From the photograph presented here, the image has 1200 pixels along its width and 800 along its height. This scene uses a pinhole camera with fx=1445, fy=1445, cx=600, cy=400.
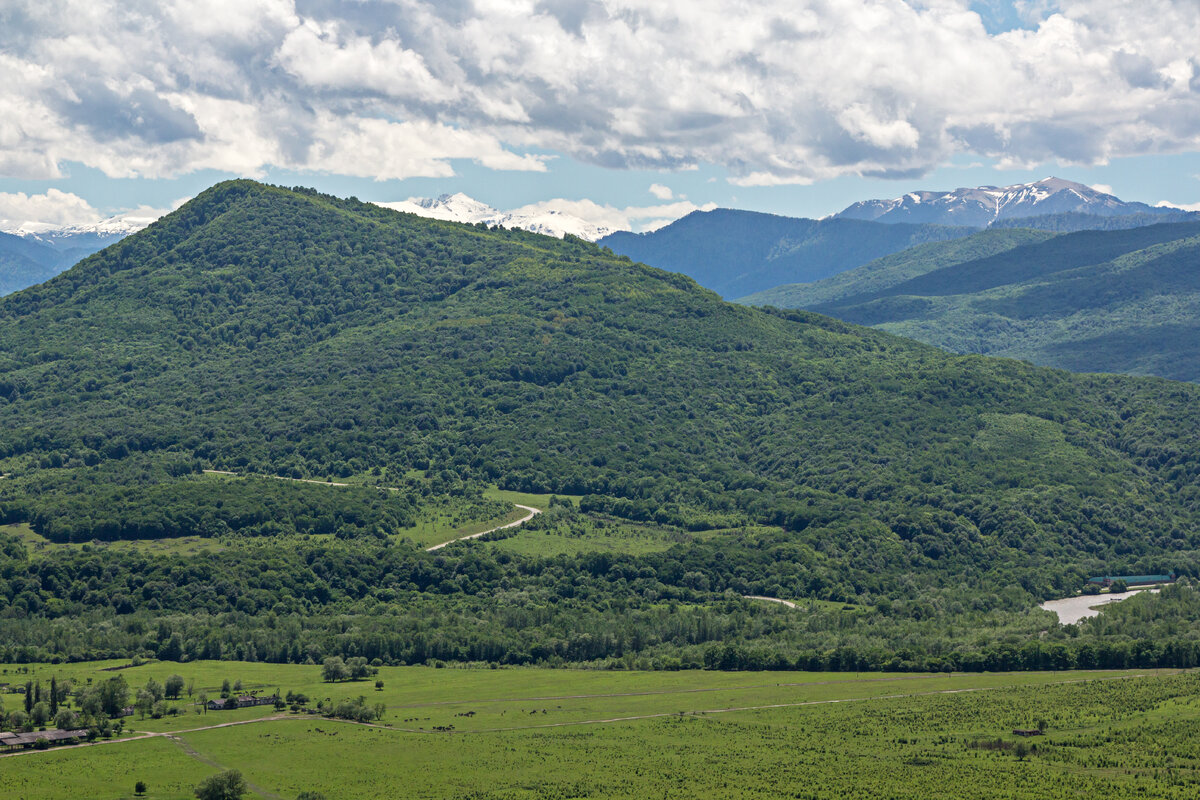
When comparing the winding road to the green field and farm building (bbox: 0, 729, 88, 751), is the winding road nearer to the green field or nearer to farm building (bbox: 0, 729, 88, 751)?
the green field

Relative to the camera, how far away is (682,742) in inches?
4749

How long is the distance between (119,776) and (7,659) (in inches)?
2014

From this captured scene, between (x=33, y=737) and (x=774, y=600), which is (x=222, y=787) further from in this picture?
(x=774, y=600)

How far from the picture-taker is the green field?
106m

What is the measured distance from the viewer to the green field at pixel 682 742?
347 ft

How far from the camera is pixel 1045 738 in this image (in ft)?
376

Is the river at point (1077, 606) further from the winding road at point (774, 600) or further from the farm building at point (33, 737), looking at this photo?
the farm building at point (33, 737)

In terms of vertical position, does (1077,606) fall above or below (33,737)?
above

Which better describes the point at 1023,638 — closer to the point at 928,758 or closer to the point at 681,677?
the point at 681,677

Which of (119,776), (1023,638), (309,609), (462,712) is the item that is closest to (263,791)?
(119,776)

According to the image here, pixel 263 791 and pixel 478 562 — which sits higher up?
pixel 478 562

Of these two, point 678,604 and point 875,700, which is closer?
point 875,700

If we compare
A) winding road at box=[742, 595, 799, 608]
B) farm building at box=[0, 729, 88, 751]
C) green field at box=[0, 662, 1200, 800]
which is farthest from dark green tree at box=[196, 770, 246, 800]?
winding road at box=[742, 595, 799, 608]

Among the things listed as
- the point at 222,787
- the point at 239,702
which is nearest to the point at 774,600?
the point at 239,702
